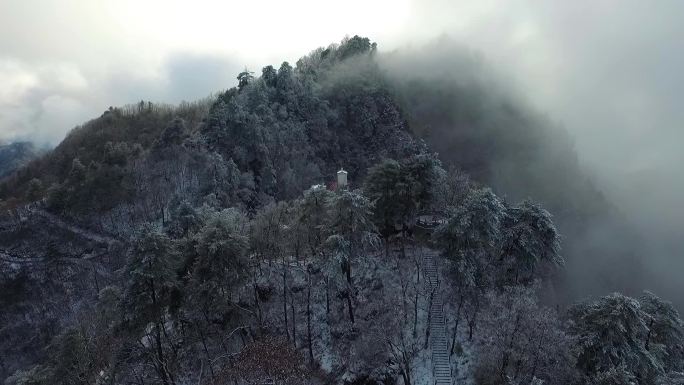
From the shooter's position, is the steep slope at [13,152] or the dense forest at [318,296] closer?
the dense forest at [318,296]

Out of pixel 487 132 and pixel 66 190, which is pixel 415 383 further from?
pixel 487 132

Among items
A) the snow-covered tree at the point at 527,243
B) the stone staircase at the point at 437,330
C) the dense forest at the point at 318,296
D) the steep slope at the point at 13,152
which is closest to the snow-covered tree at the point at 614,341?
the dense forest at the point at 318,296

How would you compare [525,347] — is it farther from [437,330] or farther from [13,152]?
[13,152]

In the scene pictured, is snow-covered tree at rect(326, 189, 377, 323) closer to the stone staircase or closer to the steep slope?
the stone staircase

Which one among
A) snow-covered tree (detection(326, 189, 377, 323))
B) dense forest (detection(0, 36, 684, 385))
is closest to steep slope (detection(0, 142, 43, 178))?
dense forest (detection(0, 36, 684, 385))

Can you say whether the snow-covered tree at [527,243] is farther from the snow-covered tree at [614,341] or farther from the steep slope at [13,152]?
the steep slope at [13,152]

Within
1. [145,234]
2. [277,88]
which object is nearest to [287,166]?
[277,88]

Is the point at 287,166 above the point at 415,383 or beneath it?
above

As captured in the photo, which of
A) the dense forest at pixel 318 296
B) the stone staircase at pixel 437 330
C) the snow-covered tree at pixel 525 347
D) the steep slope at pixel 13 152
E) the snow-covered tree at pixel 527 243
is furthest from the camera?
the steep slope at pixel 13 152
